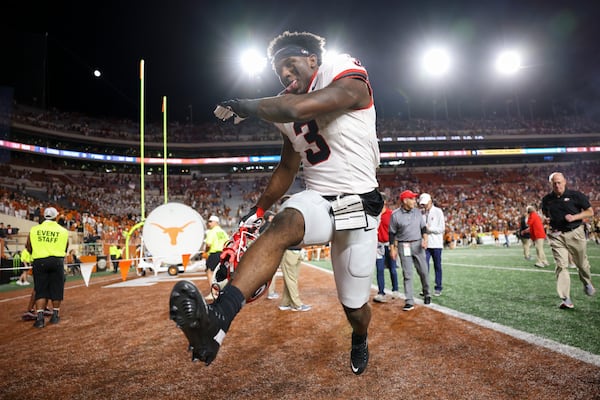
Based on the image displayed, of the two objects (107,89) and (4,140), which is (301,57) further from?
(107,89)

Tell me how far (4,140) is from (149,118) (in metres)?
15.2

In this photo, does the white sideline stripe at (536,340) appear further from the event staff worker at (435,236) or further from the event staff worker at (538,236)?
the event staff worker at (538,236)

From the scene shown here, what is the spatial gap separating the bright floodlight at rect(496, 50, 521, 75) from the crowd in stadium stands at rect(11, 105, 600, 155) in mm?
14168

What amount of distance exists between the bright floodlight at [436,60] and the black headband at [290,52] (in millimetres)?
30121

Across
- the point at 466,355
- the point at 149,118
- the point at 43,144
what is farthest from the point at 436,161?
the point at 466,355

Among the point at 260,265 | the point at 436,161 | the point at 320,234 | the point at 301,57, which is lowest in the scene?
the point at 260,265

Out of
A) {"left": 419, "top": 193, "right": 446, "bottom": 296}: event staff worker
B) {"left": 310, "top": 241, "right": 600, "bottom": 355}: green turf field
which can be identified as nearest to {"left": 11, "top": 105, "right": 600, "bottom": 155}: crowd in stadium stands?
{"left": 310, "top": 241, "right": 600, "bottom": 355}: green turf field

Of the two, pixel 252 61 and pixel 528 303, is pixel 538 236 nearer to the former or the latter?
pixel 528 303

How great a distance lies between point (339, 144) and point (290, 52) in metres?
0.65

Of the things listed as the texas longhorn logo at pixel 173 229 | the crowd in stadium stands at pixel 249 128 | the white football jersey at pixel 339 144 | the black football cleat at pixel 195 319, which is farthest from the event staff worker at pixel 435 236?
the crowd in stadium stands at pixel 249 128

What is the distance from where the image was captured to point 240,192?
126ft

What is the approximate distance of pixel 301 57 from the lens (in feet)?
7.41

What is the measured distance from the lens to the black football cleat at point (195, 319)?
138cm

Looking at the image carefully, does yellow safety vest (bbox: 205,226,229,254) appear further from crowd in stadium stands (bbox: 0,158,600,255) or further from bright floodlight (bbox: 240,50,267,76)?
bright floodlight (bbox: 240,50,267,76)
